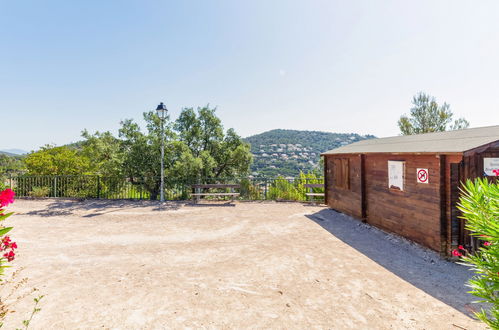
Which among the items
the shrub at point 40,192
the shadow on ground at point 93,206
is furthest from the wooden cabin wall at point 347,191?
the shrub at point 40,192

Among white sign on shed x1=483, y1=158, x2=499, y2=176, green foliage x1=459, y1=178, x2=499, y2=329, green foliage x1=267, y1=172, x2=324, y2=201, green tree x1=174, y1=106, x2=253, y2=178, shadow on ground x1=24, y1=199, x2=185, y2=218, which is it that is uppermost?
green tree x1=174, y1=106, x2=253, y2=178

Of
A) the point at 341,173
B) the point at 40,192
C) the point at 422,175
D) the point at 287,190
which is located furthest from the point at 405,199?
the point at 40,192

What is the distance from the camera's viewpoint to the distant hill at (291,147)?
4955 centimetres

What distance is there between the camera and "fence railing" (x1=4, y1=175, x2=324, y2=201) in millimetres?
13844

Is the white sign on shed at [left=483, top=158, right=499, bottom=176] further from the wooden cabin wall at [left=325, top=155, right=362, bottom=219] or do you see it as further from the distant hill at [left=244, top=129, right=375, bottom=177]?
the distant hill at [left=244, top=129, right=375, bottom=177]

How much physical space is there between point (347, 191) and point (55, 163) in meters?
19.6

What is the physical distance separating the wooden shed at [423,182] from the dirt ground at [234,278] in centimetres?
53

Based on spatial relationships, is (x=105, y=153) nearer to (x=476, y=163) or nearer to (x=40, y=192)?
(x=40, y=192)

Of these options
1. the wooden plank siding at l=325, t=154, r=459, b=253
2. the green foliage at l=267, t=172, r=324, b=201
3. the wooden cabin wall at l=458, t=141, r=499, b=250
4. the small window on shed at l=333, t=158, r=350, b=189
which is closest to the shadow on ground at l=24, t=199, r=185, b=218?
the green foliage at l=267, t=172, r=324, b=201

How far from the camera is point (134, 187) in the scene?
14047 millimetres

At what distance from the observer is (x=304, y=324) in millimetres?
3197

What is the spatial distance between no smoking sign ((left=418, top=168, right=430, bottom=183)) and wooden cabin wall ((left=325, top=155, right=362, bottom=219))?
254 cm

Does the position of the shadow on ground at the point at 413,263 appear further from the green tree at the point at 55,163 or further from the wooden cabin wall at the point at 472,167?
the green tree at the point at 55,163

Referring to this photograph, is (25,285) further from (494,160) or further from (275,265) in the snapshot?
(494,160)
